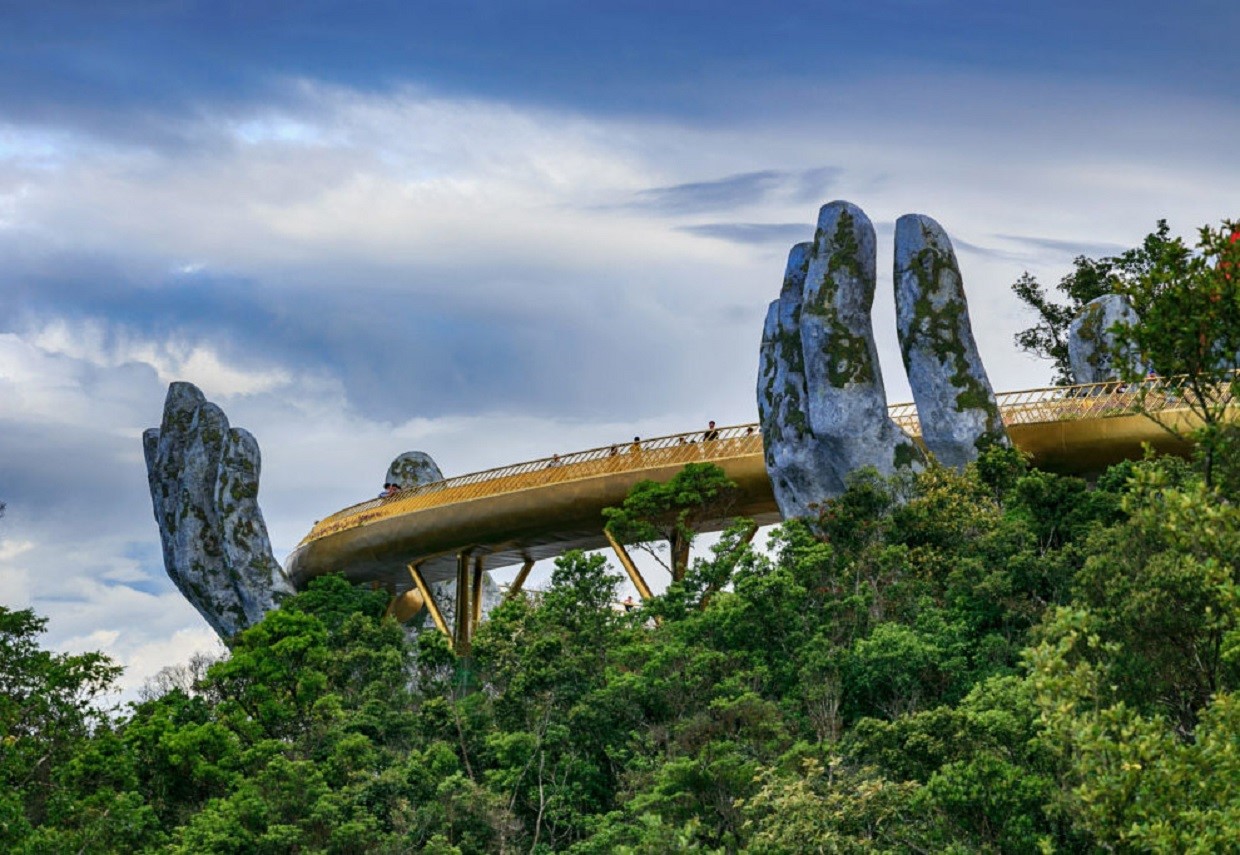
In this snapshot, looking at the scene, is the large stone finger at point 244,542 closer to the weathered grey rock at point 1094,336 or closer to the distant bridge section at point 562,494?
the distant bridge section at point 562,494

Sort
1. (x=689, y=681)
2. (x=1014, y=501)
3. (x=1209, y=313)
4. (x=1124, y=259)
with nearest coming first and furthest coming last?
(x=1209, y=313), (x=689, y=681), (x=1014, y=501), (x=1124, y=259)

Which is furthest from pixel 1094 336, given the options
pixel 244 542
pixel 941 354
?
pixel 244 542

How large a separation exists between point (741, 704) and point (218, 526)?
21.2 metres

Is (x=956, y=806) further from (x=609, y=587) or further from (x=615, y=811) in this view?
(x=609, y=587)

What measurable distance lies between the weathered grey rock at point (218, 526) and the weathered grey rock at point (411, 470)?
413 centimetres

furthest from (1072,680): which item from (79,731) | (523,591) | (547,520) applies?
(523,591)

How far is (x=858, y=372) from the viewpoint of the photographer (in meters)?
32.4

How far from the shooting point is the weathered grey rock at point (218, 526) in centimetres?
4356

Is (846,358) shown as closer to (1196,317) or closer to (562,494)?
(562,494)

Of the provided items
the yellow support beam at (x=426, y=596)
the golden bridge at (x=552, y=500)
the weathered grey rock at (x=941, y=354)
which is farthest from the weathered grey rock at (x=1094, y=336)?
the yellow support beam at (x=426, y=596)

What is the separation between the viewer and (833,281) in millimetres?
33094

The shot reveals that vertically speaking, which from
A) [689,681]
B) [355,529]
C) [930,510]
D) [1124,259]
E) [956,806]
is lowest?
[956,806]

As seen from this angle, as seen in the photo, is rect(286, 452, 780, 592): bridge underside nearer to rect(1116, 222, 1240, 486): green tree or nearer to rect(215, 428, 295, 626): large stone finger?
rect(215, 428, 295, 626): large stone finger

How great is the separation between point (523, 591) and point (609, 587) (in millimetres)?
10284
